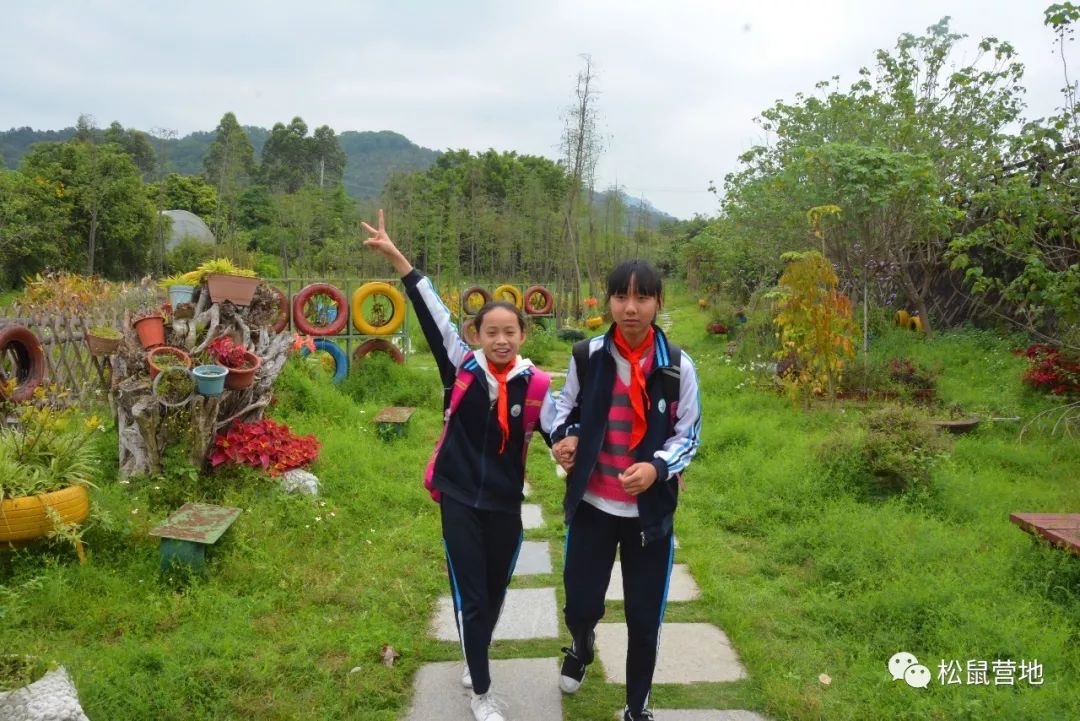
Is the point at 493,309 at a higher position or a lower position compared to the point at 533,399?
higher

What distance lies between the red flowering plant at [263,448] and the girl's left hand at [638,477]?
9.83ft

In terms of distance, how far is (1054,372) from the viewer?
6602 millimetres

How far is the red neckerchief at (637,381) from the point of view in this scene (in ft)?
7.01

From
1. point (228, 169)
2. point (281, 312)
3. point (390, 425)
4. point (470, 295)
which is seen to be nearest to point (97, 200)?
point (228, 169)

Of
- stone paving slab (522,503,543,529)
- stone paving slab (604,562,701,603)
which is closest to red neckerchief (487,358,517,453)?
stone paving slab (604,562,701,603)

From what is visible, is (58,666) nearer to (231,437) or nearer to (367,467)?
(231,437)

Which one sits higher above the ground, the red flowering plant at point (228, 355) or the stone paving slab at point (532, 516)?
the red flowering plant at point (228, 355)

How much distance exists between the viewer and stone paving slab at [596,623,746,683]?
104 inches

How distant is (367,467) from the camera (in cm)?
496

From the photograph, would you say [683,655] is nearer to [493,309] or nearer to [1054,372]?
[493,309]

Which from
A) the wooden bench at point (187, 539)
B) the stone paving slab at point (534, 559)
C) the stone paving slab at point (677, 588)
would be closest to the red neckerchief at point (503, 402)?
the stone paving slab at point (677, 588)

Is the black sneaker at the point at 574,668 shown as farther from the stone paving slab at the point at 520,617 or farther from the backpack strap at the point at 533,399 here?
the backpack strap at the point at 533,399

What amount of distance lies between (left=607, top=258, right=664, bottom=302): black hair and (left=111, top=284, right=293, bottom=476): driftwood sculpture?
9.84 feet

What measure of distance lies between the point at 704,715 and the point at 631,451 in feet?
3.18
